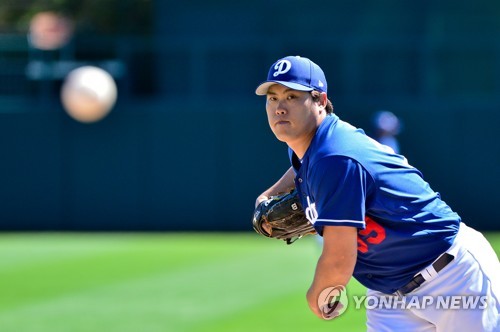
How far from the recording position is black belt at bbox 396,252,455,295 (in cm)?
420

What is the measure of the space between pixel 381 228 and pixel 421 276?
12.7 inches

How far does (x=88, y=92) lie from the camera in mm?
16438

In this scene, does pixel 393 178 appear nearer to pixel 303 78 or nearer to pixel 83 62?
pixel 303 78

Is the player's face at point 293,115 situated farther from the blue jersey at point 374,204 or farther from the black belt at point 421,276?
the black belt at point 421,276

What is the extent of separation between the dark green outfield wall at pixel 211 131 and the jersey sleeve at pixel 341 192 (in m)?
12.9

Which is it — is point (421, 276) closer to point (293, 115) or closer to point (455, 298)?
point (455, 298)

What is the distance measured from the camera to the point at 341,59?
16953 millimetres

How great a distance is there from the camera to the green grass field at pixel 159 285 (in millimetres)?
8180

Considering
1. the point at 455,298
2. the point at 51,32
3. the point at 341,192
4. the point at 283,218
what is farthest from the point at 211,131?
the point at 341,192

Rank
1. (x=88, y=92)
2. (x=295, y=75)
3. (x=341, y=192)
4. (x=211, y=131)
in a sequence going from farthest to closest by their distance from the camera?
1. (x=211, y=131)
2. (x=88, y=92)
3. (x=295, y=75)
4. (x=341, y=192)

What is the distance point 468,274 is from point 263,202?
117cm

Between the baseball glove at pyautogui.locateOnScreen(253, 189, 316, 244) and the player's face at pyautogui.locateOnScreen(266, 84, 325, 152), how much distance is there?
0.56m

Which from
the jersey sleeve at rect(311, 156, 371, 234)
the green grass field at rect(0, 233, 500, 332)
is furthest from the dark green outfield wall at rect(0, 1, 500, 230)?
the jersey sleeve at rect(311, 156, 371, 234)

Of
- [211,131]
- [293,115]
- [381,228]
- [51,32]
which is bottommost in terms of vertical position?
[211,131]
